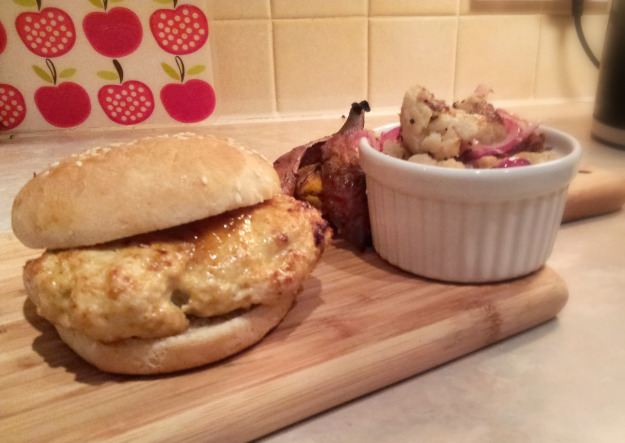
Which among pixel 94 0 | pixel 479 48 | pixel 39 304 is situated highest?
pixel 94 0

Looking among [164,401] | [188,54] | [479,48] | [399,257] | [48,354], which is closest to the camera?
[164,401]

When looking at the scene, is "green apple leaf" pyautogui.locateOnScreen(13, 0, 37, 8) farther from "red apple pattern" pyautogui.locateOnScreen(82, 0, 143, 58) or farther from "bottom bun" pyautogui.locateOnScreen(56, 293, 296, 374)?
"bottom bun" pyautogui.locateOnScreen(56, 293, 296, 374)

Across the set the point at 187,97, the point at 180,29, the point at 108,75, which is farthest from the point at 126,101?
the point at 180,29

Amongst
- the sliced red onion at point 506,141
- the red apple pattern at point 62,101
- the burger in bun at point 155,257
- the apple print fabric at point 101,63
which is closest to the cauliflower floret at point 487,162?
the sliced red onion at point 506,141

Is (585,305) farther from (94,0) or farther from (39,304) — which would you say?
(94,0)

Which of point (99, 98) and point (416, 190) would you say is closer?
point (416, 190)

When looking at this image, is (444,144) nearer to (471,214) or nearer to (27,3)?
(471,214)

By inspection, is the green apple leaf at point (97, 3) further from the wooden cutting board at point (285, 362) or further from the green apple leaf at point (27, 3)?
the wooden cutting board at point (285, 362)

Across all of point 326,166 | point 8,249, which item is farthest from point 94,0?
point 326,166
